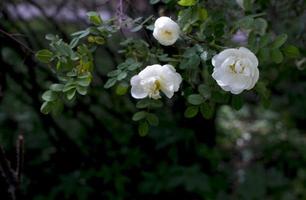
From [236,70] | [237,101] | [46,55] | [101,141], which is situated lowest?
[101,141]

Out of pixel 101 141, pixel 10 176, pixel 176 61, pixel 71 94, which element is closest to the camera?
pixel 71 94

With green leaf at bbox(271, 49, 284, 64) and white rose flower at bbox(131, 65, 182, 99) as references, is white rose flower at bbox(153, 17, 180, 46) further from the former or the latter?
green leaf at bbox(271, 49, 284, 64)

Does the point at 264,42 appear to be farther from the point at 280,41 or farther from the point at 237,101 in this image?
the point at 237,101

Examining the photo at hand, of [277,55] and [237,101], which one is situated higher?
[277,55]

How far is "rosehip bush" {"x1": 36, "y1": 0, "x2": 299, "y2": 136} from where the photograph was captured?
4.83 feet

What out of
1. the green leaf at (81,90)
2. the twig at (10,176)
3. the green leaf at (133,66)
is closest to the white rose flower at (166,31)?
the green leaf at (133,66)

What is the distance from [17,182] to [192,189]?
853 millimetres

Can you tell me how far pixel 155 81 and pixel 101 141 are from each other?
1.40m

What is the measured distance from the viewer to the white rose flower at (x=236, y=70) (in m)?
1.44

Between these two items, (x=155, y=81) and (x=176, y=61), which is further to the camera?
(x=176, y=61)

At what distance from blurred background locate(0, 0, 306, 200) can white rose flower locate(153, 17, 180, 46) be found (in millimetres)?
1031

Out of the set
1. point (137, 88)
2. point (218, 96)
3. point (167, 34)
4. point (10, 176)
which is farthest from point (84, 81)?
point (10, 176)

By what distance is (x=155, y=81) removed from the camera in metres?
1.49

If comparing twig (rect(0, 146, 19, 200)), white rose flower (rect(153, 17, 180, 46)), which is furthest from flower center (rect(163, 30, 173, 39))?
twig (rect(0, 146, 19, 200))
